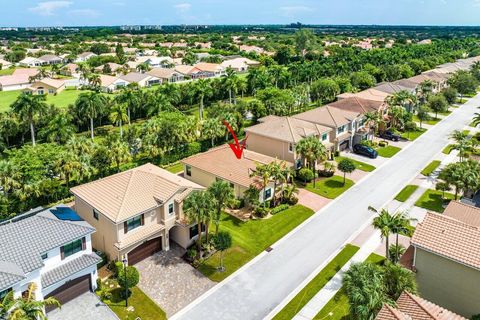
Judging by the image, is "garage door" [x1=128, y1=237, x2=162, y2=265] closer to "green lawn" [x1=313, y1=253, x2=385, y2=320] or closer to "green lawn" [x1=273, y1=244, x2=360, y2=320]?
"green lawn" [x1=273, y1=244, x2=360, y2=320]

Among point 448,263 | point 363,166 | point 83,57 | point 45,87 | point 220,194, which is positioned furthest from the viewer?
point 83,57

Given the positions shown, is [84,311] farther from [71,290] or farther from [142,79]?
[142,79]

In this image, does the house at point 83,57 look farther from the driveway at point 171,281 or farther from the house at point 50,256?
the driveway at point 171,281

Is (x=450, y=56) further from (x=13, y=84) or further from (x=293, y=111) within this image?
(x=13, y=84)

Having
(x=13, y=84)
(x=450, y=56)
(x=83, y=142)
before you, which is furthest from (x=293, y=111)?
(x=450, y=56)

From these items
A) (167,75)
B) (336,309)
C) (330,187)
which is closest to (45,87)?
(167,75)
